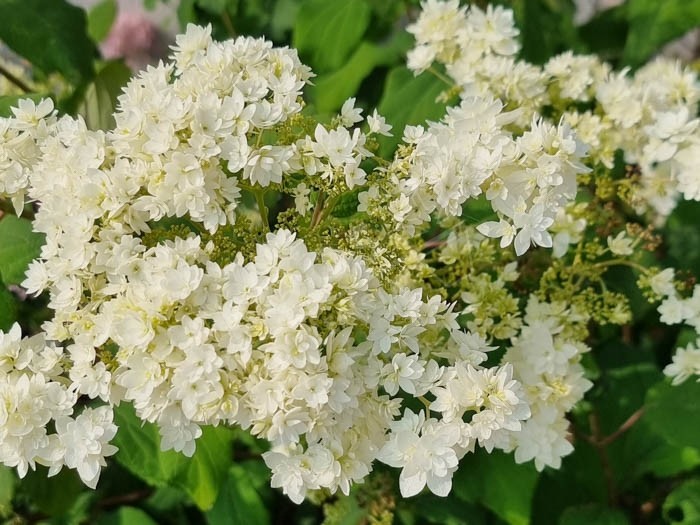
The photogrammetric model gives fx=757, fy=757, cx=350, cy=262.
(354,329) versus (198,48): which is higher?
(198,48)

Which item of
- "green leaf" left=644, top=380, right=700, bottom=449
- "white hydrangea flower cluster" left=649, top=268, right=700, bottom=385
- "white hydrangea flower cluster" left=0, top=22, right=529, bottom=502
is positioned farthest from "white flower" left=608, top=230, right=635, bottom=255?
"white hydrangea flower cluster" left=0, top=22, right=529, bottom=502

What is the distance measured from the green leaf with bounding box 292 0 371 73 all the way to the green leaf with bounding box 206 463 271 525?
1.99 feet

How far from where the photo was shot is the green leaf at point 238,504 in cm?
98

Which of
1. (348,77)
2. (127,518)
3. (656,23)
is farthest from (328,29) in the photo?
(127,518)

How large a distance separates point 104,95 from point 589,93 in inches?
23.6

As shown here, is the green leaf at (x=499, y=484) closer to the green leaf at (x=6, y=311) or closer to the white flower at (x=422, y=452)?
the white flower at (x=422, y=452)

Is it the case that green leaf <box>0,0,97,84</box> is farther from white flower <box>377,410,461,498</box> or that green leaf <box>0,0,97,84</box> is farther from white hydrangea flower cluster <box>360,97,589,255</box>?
white flower <box>377,410,461,498</box>

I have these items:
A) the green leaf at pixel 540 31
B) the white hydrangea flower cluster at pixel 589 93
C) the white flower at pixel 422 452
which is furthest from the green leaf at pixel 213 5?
the white flower at pixel 422 452

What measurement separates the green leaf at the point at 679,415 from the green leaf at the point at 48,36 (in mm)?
822

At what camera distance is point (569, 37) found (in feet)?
4.61

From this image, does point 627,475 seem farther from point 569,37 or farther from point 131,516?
point 569,37

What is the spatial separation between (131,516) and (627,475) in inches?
27.0

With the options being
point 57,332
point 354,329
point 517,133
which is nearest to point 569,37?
point 517,133

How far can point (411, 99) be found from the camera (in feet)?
3.18
